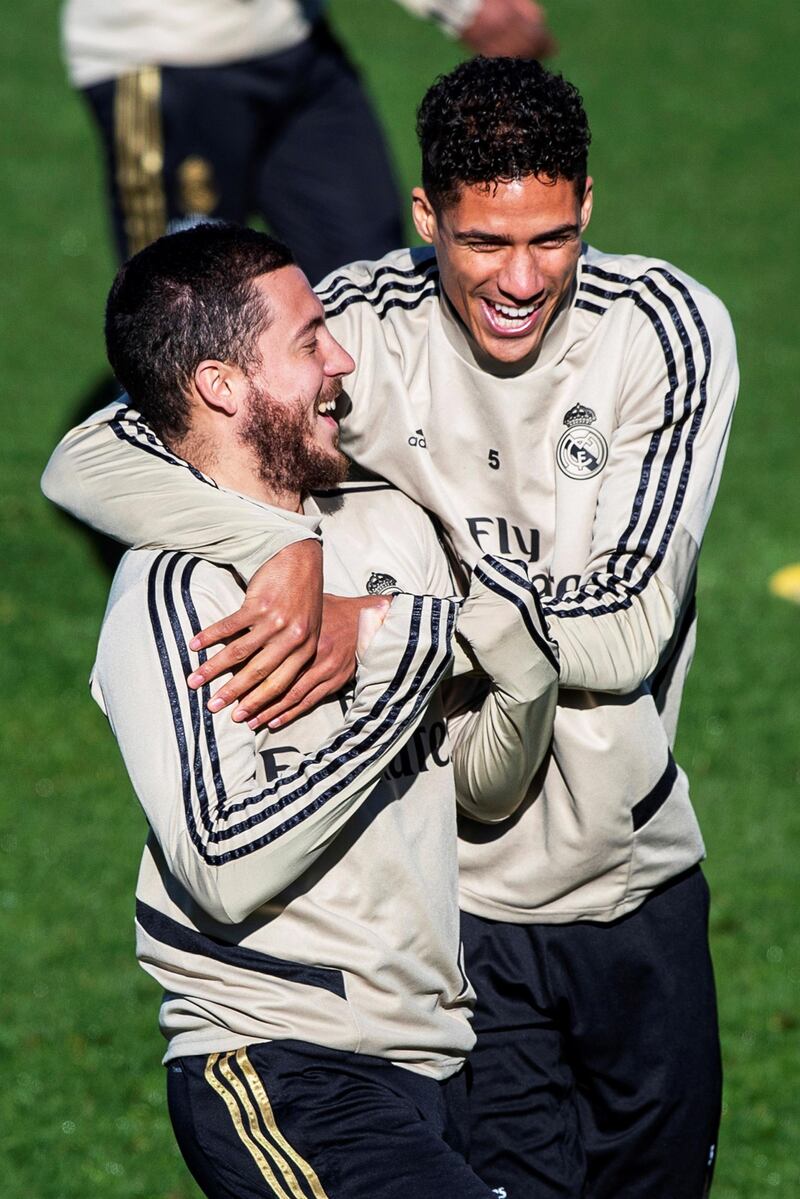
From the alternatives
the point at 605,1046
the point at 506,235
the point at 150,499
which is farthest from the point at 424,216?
the point at 605,1046

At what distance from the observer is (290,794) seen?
2.82 metres

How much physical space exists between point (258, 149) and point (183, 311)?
4.37 metres

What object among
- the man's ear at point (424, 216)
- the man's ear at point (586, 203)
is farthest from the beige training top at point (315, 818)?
the man's ear at point (586, 203)

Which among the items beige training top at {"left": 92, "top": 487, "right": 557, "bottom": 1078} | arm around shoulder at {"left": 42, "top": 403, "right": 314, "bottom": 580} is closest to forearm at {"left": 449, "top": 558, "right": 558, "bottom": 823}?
beige training top at {"left": 92, "top": 487, "right": 557, "bottom": 1078}

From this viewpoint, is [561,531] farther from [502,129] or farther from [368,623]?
[502,129]

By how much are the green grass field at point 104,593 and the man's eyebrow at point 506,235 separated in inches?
102

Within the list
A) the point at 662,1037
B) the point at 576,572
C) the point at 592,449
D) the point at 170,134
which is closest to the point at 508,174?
the point at 592,449

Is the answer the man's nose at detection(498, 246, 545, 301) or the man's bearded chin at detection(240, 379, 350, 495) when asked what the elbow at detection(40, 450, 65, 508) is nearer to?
the man's bearded chin at detection(240, 379, 350, 495)

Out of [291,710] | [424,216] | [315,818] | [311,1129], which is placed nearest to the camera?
[315,818]

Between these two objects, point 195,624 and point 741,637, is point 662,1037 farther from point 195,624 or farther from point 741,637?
point 741,637

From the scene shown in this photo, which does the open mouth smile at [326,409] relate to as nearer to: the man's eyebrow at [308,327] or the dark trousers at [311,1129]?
the man's eyebrow at [308,327]

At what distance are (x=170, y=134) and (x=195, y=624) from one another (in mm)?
4731

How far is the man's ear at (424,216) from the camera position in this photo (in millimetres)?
3465

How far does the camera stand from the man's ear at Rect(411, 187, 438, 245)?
346 centimetres
